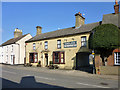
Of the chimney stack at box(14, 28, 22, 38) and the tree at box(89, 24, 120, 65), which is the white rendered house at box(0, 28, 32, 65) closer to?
the chimney stack at box(14, 28, 22, 38)

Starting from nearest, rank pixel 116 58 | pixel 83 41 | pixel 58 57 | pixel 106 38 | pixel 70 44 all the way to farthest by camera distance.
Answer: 1. pixel 106 38
2. pixel 116 58
3. pixel 83 41
4. pixel 70 44
5. pixel 58 57

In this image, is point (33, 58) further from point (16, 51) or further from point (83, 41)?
point (83, 41)

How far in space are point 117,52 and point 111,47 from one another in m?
1.94

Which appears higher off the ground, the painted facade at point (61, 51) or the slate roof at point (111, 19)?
the slate roof at point (111, 19)

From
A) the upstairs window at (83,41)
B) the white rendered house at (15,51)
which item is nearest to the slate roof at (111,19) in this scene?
the upstairs window at (83,41)

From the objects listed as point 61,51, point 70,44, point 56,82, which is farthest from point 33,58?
point 56,82

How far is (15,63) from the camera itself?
2583cm

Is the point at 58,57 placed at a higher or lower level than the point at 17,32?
lower

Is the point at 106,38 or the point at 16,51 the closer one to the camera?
the point at 106,38

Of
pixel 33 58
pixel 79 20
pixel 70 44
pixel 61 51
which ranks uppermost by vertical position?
pixel 79 20

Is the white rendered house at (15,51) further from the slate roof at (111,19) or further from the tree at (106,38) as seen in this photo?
the slate roof at (111,19)

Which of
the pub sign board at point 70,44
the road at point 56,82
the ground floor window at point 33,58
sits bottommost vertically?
the road at point 56,82

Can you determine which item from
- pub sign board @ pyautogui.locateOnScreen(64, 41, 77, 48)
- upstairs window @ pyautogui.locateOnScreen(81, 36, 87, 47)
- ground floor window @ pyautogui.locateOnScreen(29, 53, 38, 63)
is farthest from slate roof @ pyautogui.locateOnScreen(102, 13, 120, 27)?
ground floor window @ pyautogui.locateOnScreen(29, 53, 38, 63)

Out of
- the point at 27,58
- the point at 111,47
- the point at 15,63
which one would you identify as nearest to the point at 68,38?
the point at 111,47
